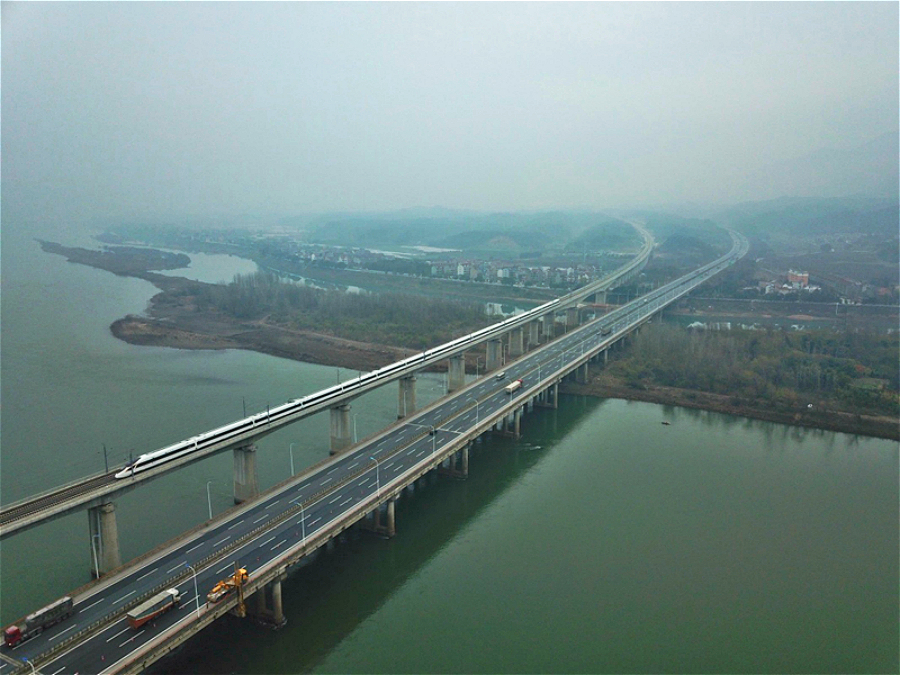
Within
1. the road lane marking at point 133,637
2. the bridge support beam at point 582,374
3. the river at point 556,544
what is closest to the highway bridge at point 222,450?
the river at point 556,544

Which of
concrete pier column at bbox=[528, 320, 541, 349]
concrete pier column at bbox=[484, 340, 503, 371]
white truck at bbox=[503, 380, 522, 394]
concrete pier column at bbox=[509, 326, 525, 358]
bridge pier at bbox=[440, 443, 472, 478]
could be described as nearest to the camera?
bridge pier at bbox=[440, 443, 472, 478]

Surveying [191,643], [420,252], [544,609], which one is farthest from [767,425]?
[420,252]

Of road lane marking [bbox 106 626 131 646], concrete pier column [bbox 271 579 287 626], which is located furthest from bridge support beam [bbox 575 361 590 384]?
road lane marking [bbox 106 626 131 646]

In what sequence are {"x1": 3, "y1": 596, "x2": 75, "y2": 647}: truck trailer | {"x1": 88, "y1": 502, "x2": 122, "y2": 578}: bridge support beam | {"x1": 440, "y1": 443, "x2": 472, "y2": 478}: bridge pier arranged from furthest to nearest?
1. {"x1": 440, "y1": 443, "x2": 472, "y2": 478}: bridge pier
2. {"x1": 88, "y1": 502, "x2": 122, "y2": 578}: bridge support beam
3. {"x1": 3, "y1": 596, "x2": 75, "y2": 647}: truck trailer

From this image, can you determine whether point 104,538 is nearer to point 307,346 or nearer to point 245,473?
point 245,473

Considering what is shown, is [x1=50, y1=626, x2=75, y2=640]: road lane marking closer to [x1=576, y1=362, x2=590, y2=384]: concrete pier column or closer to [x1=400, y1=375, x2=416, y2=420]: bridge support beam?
[x1=400, y1=375, x2=416, y2=420]: bridge support beam

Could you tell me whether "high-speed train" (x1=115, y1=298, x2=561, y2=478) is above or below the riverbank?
above

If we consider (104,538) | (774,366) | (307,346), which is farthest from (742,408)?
(104,538)
